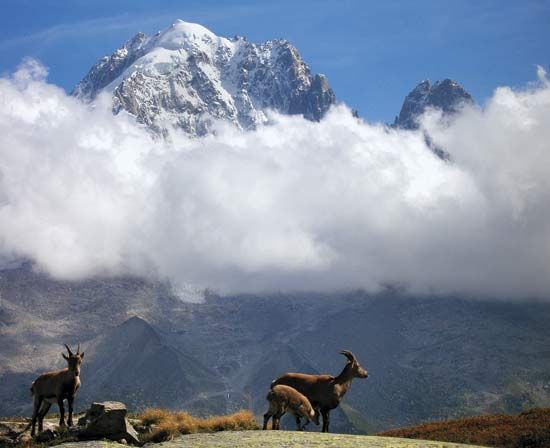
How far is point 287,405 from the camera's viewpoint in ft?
119

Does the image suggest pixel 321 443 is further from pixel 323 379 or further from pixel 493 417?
pixel 493 417

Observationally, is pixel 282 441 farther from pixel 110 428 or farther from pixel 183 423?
pixel 110 428

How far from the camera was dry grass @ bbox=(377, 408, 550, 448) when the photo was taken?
37.5m

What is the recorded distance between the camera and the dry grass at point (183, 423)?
107 feet

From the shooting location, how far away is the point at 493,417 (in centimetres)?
4616

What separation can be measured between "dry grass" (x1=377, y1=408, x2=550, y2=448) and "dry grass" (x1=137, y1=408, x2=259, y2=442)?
1176 cm

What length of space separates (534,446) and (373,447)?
1184 centimetres

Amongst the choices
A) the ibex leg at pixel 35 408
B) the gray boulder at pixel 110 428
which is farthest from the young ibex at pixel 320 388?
the ibex leg at pixel 35 408

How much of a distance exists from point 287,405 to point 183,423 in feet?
17.7

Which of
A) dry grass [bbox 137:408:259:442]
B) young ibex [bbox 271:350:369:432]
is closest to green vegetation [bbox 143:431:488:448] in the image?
dry grass [bbox 137:408:259:442]

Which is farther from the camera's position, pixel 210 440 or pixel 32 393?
pixel 32 393

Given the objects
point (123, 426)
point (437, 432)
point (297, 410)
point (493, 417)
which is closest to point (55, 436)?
point (123, 426)

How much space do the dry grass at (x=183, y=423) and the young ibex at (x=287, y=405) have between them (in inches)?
49.0

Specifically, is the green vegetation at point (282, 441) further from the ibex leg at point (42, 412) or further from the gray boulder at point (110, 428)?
the ibex leg at point (42, 412)
